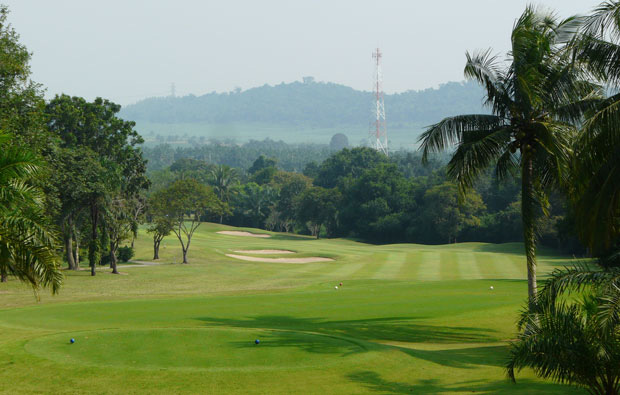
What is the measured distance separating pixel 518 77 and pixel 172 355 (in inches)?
489

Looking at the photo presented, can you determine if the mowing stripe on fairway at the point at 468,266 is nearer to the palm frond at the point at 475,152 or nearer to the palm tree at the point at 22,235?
the palm frond at the point at 475,152

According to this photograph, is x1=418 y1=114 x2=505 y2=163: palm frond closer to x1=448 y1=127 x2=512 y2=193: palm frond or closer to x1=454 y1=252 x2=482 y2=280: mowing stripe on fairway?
x1=448 y1=127 x2=512 y2=193: palm frond

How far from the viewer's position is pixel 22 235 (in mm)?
13461

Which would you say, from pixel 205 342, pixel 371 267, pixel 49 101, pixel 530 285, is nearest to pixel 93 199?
pixel 49 101

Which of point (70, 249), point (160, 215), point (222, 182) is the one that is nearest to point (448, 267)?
point (160, 215)

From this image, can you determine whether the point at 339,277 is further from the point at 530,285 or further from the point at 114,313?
the point at 530,285

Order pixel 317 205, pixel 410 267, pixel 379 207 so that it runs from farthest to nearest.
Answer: pixel 317 205, pixel 379 207, pixel 410 267

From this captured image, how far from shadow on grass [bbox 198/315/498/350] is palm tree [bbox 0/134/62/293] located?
9.57 meters

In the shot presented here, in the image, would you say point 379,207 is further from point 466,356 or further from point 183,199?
point 466,356

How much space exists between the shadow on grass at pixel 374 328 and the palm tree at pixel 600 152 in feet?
28.0

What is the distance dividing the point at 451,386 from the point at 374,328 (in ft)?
27.9

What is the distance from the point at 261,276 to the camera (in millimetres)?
45781

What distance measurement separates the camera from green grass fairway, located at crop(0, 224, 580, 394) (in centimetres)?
1355

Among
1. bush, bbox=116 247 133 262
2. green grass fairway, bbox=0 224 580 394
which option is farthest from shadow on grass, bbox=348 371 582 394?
bush, bbox=116 247 133 262
